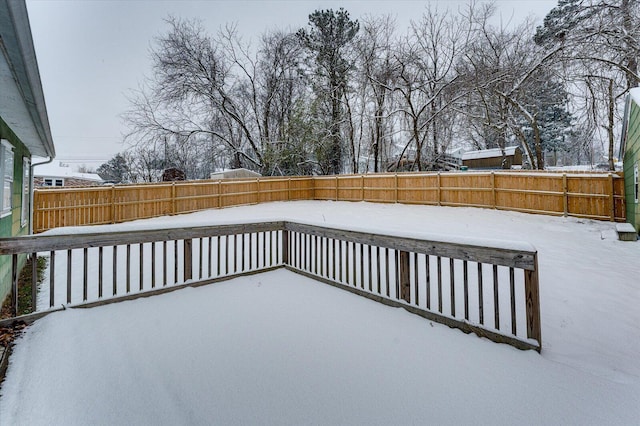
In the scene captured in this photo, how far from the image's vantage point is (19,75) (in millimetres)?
2395

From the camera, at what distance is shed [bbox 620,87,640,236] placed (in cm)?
598

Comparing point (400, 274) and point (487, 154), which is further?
point (487, 154)

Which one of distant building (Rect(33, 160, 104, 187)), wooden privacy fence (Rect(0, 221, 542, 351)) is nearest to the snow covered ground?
wooden privacy fence (Rect(0, 221, 542, 351))

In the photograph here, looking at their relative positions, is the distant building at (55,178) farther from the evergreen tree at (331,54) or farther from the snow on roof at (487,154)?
the snow on roof at (487,154)

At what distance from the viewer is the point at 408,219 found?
1001 centimetres

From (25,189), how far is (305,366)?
8.12 metres

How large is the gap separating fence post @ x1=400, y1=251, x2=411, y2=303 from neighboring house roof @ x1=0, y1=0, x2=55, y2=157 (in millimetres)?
3113

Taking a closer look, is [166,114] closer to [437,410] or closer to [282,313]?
[282,313]

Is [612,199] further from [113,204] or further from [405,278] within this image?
[113,204]

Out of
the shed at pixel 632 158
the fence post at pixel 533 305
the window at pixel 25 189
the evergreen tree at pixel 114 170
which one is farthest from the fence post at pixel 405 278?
the evergreen tree at pixel 114 170

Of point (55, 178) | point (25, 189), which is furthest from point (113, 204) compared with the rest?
point (55, 178)

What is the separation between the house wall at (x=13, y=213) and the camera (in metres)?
4.25

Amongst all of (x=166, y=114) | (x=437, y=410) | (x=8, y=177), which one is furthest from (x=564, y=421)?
(x=166, y=114)

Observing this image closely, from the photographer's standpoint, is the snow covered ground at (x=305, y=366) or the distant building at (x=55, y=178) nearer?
the snow covered ground at (x=305, y=366)
